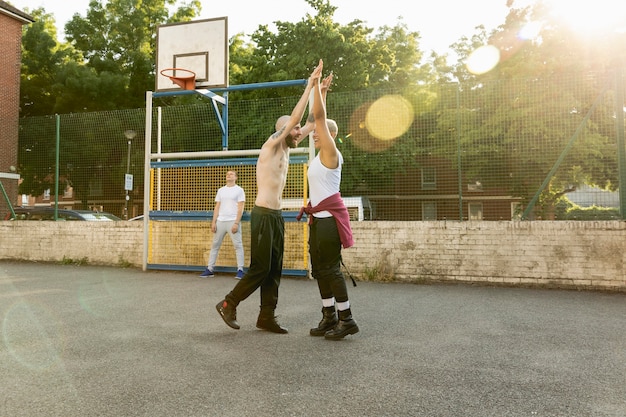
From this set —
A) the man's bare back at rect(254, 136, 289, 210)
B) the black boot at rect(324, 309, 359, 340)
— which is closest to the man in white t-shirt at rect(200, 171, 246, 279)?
the man's bare back at rect(254, 136, 289, 210)

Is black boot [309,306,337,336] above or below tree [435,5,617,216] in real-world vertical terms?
below

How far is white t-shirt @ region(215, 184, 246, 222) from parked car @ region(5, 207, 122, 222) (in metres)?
4.96

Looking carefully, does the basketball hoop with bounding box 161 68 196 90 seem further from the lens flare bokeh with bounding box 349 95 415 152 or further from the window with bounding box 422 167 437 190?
the window with bounding box 422 167 437 190

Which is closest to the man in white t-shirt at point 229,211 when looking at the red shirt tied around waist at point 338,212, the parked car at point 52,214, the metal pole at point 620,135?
the red shirt tied around waist at point 338,212

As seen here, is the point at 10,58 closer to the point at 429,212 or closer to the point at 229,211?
the point at 229,211

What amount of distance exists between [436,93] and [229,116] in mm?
4313

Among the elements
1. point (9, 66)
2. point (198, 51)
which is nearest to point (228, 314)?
point (198, 51)

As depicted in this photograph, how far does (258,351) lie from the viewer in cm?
359

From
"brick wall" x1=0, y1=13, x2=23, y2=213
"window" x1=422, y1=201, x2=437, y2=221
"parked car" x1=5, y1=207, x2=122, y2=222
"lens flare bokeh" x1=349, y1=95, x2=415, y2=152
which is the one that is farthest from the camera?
"brick wall" x1=0, y1=13, x2=23, y2=213

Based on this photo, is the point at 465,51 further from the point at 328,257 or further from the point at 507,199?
the point at 328,257

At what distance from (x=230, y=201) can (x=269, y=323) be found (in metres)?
4.38

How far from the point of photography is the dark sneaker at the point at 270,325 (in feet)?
13.9

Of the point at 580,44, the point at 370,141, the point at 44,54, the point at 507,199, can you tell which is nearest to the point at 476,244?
the point at 507,199

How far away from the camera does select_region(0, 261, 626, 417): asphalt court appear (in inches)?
99.6
